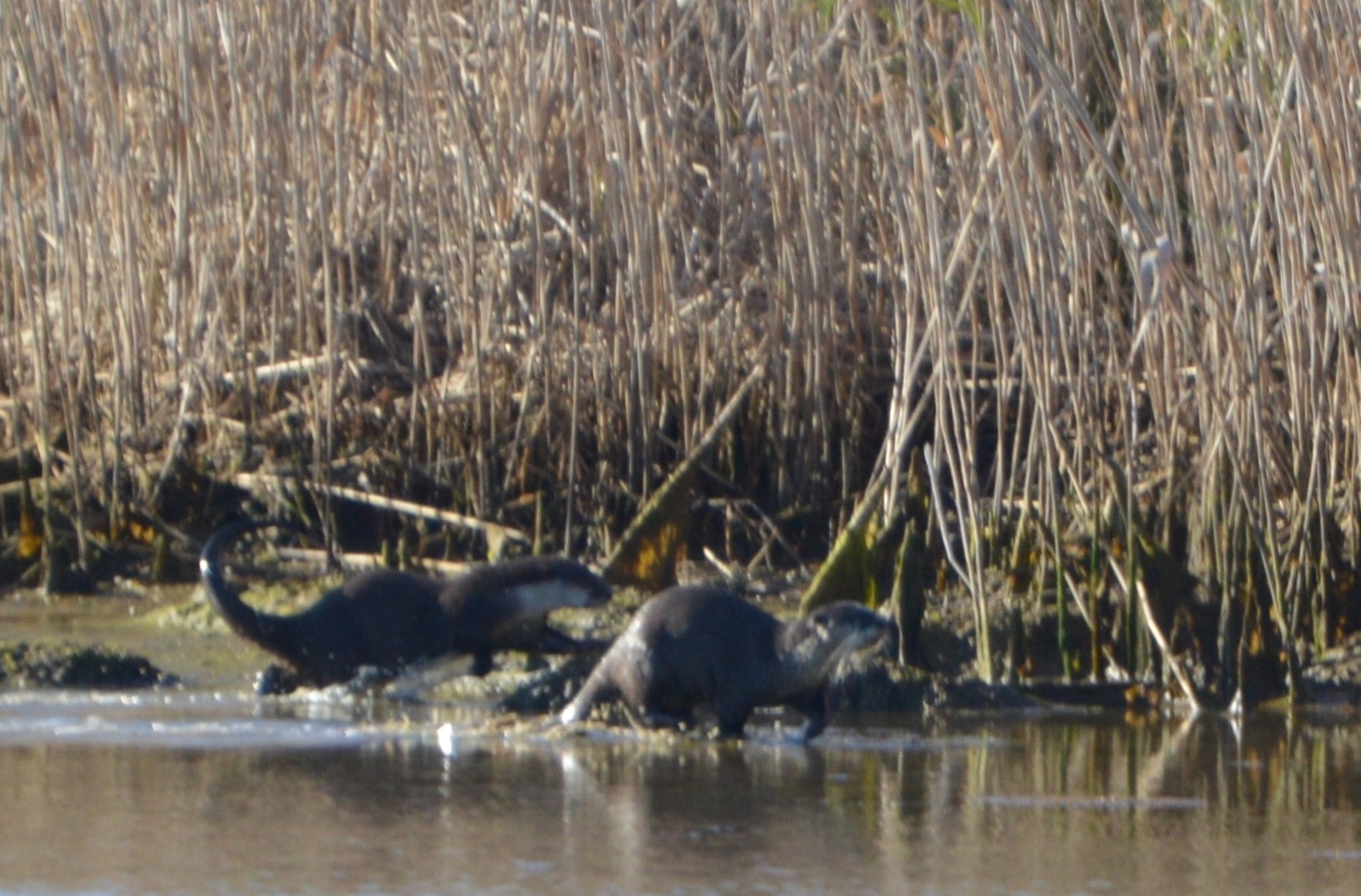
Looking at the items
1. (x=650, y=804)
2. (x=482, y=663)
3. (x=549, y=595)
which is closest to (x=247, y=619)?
(x=482, y=663)

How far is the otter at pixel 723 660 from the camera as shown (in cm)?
389

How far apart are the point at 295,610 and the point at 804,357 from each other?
4.97ft

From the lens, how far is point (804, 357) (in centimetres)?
557

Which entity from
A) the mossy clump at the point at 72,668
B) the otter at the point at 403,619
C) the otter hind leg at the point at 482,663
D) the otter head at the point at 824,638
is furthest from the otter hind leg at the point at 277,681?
the otter head at the point at 824,638

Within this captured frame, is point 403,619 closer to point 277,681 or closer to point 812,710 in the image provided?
point 277,681

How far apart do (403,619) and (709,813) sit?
174 centimetres

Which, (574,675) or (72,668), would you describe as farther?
(72,668)

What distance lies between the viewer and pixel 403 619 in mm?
4762

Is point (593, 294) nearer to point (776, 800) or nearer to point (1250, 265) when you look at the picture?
point (1250, 265)

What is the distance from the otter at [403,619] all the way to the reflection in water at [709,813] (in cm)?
68

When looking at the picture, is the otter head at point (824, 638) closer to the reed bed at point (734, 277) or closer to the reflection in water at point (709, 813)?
the reflection in water at point (709, 813)

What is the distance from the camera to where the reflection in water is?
2.73 metres

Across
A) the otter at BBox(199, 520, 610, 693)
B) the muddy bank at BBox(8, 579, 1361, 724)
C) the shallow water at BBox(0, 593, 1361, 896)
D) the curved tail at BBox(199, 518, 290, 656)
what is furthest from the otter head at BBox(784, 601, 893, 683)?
the curved tail at BBox(199, 518, 290, 656)

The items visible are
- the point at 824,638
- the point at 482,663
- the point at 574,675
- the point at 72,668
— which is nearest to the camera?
the point at 824,638
